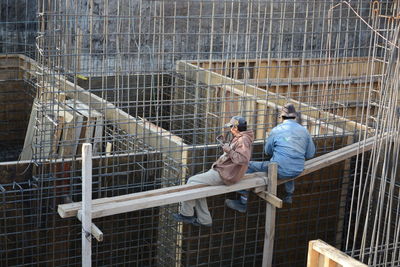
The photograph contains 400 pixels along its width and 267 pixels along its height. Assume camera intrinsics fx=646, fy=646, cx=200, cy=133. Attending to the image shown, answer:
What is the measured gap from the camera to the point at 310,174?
25.2ft

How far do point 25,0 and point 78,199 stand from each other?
7840mm

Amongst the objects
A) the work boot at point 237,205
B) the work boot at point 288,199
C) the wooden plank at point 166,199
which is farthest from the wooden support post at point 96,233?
the work boot at point 288,199

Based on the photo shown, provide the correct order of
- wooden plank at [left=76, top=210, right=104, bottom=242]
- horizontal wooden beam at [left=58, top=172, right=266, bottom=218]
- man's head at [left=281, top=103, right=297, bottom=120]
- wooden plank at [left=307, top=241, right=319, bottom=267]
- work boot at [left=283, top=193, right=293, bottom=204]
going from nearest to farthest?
1. wooden plank at [left=307, top=241, right=319, bottom=267]
2. wooden plank at [left=76, top=210, right=104, bottom=242]
3. horizontal wooden beam at [left=58, top=172, right=266, bottom=218]
4. man's head at [left=281, top=103, right=297, bottom=120]
5. work boot at [left=283, top=193, right=293, bottom=204]

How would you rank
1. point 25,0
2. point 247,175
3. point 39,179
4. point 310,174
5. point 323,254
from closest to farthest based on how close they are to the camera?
point 323,254
point 39,179
point 247,175
point 310,174
point 25,0

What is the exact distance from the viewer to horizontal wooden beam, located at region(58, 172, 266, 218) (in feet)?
19.0

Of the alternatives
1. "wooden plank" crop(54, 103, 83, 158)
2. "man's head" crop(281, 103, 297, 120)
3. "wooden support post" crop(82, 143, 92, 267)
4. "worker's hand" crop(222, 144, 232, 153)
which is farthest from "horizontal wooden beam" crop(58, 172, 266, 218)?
"wooden plank" crop(54, 103, 83, 158)

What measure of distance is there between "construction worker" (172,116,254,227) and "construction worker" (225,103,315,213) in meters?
0.49

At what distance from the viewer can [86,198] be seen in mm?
5570

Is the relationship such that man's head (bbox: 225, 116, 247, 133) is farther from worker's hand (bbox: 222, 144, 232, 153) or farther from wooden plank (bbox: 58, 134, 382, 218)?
wooden plank (bbox: 58, 134, 382, 218)

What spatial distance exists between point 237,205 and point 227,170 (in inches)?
27.6

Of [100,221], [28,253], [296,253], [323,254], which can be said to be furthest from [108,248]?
[323,254]

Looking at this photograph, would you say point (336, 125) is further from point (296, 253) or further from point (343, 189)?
point (296, 253)

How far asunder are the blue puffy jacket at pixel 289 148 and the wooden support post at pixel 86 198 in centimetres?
225

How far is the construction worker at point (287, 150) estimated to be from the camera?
6891 millimetres
